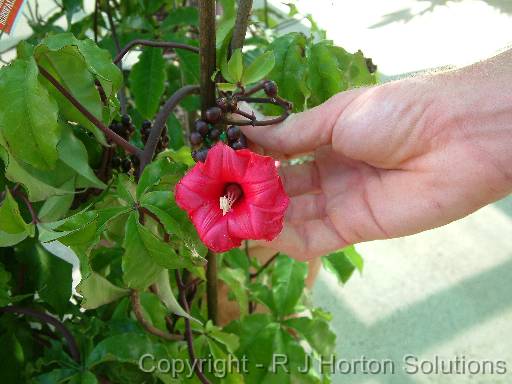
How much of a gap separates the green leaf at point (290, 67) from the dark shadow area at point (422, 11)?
1884 millimetres

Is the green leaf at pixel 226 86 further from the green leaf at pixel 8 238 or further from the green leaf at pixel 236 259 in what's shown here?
the green leaf at pixel 236 259

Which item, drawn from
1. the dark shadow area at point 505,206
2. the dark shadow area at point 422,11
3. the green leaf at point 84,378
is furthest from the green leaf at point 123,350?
the dark shadow area at point 422,11

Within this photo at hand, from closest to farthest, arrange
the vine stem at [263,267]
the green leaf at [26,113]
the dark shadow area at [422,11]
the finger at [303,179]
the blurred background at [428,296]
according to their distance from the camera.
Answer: the green leaf at [26,113] → the finger at [303,179] → the vine stem at [263,267] → the blurred background at [428,296] → the dark shadow area at [422,11]

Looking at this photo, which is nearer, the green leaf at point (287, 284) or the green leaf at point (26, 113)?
the green leaf at point (26, 113)

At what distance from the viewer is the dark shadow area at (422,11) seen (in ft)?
8.07

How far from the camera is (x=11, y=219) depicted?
18.1 inches

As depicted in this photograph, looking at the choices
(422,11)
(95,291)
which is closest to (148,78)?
(95,291)

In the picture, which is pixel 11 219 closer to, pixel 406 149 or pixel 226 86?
pixel 226 86

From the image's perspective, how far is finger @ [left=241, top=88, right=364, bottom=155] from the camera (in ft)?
1.89

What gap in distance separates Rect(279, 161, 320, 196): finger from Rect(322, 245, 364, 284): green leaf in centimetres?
22

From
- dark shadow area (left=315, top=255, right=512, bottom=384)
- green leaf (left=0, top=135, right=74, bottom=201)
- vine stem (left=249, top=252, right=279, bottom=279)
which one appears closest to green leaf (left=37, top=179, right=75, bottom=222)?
green leaf (left=0, top=135, right=74, bottom=201)

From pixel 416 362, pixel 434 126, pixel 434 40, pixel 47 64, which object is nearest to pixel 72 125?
pixel 47 64

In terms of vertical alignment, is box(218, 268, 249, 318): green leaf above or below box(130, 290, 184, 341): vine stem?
below

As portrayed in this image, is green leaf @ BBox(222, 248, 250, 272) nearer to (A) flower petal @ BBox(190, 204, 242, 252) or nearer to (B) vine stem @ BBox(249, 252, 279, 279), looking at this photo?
(B) vine stem @ BBox(249, 252, 279, 279)
